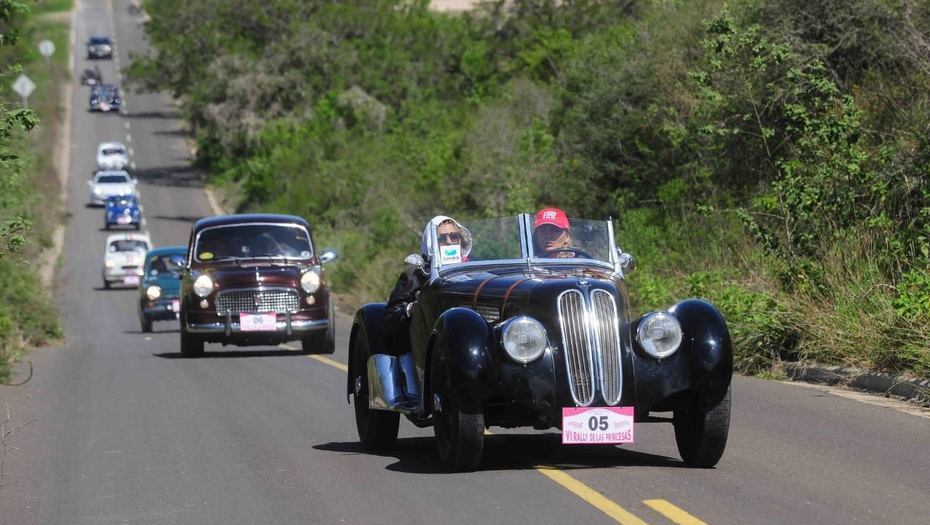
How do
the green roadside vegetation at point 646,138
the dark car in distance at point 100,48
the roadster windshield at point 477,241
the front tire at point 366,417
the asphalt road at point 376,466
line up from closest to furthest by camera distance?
the asphalt road at point 376,466
the roadster windshield at point 477,241
the front tire at point 366,417
the green roadside vegetation at point 646,138
the dark car in distance at point 100,48

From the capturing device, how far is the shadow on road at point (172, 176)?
71.4 metres

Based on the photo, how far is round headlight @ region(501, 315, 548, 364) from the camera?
28.9 feet

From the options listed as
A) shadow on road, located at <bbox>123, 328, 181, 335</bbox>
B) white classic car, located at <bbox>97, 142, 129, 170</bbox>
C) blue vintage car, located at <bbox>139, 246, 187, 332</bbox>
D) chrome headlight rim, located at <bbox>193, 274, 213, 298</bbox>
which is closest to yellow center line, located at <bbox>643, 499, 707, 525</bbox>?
chrome headlight rim, located at <bbox>193, 274, 213, 298</bbox>

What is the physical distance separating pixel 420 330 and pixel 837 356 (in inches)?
252

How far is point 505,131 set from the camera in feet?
129

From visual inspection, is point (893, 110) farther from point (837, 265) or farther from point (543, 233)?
point (543, 233)

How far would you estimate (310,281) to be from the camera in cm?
2139

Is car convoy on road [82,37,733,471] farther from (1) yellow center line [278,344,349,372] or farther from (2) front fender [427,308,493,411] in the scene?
(1) yellow center line [278,344,349,372]

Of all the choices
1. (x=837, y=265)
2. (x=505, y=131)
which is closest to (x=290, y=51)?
(x=505, y=131)

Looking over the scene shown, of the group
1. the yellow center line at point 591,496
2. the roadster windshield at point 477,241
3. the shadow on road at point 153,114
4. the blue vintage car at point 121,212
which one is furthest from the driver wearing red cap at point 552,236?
the shadow on road at point 153,114

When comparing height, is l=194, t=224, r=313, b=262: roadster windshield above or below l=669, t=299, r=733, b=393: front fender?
above

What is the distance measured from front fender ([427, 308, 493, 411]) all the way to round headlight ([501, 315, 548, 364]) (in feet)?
0.61

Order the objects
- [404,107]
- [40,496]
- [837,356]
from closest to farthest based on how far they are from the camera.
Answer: [40,496]
[837,356]
[404,107]

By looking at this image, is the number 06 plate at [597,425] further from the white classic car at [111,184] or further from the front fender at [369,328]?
the white classic car at [111,184]
